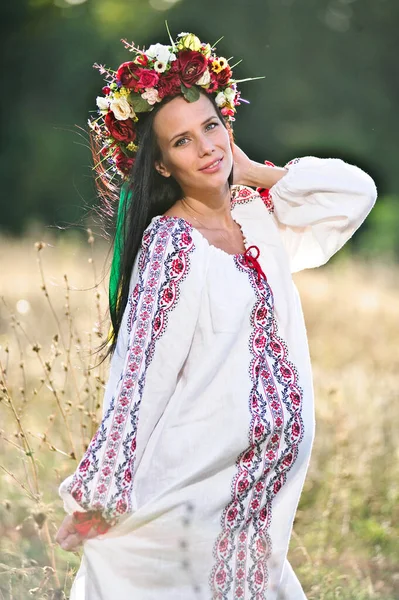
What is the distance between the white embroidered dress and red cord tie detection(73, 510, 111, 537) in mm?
Result: 32

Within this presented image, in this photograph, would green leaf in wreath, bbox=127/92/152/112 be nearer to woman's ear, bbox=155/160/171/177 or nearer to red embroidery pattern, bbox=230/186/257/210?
woman's ear, bbox=155/160/171/177

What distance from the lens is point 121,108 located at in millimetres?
2951

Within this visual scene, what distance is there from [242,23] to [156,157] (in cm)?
1893

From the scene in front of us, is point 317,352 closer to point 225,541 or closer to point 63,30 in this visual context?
point 225,541

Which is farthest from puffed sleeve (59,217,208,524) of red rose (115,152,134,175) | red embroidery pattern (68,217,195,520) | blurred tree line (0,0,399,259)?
blurred tree line (0,0,399,259)

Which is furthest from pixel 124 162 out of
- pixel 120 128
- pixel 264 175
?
pixel 264 175

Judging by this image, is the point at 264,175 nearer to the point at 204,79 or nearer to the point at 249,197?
the point at 249,197

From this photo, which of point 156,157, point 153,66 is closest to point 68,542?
point 156,157

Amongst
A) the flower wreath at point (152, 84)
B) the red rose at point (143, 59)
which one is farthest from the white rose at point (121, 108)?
the red rose at point (143, 59)

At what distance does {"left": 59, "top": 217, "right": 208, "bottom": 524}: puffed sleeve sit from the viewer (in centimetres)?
259

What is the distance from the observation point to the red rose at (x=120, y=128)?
3000 millimetres

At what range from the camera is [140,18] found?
70.1 ft

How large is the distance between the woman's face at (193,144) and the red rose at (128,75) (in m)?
0.11

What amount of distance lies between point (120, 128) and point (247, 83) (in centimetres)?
1737
